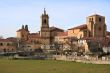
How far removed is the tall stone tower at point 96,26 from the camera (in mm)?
106125

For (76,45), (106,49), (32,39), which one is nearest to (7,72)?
(106,49)

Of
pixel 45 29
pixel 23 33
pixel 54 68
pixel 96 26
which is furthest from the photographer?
pixel 23 33

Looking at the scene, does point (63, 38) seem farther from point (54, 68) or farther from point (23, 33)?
point (54, 68)

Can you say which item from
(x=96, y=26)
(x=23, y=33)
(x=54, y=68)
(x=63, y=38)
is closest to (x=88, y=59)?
(x=54, y=68)

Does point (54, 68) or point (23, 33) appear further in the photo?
point (23, 33)

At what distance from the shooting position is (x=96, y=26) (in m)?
107

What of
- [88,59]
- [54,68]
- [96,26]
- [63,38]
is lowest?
[54,68]

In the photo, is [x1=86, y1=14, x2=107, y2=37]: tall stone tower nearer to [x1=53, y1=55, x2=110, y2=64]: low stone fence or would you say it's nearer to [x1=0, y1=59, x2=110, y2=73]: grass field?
[x1=53, y1=55, x2=110, y2=64]: low stone fence

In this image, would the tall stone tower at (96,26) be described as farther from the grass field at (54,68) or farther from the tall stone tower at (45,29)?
the grass field at (54,68)

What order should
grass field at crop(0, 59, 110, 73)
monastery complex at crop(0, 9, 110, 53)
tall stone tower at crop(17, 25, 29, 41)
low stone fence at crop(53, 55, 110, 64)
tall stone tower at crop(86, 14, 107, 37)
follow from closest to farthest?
grass field at crop(0, 59, 110, 73) < low stone fence at crop(53, 55, 110, 64) < monastery complex at crop(0, 9, 110, 53) < tall stone tower at crop(86, 14, 107, 37) < tall stone tower at crop(17, 25, 29, 41)

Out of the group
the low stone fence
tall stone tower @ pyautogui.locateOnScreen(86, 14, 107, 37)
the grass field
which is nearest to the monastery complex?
tall stone tower @ pyautogui.locateOnScreen(86, 14, 107, 37)

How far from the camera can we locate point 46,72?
39.5 metres

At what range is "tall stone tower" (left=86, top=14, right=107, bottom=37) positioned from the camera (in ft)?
348

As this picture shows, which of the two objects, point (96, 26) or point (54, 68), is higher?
point (96, 26)
